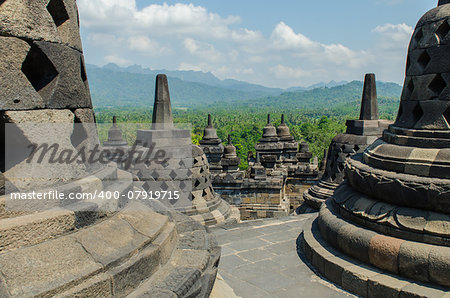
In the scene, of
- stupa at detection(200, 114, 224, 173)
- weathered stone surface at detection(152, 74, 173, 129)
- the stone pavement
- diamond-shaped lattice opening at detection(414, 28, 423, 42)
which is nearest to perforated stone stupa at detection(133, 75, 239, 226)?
weathered stone surface at detection(152, 74, 173, 129)

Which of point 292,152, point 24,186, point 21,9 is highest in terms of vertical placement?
point 21,9

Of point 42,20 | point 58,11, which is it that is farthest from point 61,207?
point 58,11

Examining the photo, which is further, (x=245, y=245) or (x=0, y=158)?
(x=245, y=245)

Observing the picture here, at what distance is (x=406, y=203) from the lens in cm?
342

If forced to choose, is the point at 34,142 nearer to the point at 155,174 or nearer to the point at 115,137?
the point at 155,174

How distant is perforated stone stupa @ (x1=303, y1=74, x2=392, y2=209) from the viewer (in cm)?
797

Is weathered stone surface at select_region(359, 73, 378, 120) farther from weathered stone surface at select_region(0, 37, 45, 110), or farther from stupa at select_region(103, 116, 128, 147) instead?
stupa at select_region(103, 116, 128, 147)

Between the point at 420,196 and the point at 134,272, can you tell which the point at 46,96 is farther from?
the point at 420,196

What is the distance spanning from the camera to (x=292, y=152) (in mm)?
17688

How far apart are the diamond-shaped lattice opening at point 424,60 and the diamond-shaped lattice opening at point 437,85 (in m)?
0.20

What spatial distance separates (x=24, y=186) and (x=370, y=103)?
7347 mm

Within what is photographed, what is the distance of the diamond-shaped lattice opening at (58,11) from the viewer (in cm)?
246

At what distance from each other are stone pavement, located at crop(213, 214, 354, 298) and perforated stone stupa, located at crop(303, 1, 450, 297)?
0.60ft

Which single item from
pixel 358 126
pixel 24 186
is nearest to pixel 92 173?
pixel 24 186
